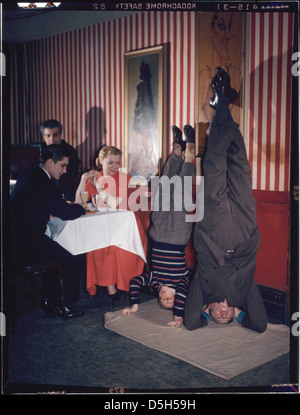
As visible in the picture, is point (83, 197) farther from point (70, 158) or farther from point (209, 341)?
point (209, 341)

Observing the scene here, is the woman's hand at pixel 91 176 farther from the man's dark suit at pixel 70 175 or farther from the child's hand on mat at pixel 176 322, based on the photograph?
the child's hand on mat at pixel 176 322

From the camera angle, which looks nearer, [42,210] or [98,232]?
[42,210]

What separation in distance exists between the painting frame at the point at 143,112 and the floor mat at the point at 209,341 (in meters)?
2.05

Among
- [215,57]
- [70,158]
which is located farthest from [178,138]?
[70,158]

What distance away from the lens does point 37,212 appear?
3.02 metres

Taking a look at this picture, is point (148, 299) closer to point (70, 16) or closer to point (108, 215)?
point (108, 215)

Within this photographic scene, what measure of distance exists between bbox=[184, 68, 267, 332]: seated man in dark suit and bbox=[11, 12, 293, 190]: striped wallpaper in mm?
689

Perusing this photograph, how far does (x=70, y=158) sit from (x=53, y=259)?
145 centimetres

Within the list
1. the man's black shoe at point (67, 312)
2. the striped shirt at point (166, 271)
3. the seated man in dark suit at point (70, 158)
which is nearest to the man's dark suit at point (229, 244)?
the striped shirt at point (166, 271)

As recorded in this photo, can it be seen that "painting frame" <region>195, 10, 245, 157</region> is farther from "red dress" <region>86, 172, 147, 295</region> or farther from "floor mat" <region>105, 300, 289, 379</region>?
"floor mat" <region>105, 300, 289, 379</region>

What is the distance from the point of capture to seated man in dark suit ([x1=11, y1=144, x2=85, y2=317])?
9.90ft

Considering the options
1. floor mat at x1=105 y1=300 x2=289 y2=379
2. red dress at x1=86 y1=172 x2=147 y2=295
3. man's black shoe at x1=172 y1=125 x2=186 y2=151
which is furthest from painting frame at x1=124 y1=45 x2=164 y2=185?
floor mat at x1=105 y1=300 x2=289 y2=379

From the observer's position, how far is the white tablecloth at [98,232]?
307cm

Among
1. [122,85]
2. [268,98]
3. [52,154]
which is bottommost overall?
[52,154]
